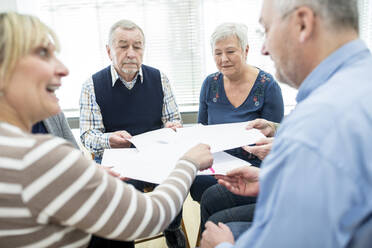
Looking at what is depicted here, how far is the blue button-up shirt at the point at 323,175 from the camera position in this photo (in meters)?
0.49

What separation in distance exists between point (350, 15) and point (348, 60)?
4.2 inches

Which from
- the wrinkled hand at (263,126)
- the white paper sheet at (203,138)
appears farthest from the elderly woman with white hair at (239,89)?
the white paper sheet at (203,138)

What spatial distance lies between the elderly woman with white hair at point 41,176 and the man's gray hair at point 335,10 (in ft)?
2.01

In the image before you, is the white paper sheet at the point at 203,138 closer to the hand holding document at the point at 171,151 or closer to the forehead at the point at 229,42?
the hand holding document at the point at 171,151

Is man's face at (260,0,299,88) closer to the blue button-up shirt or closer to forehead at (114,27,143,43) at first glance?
the blue button-up shirt

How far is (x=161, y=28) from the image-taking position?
272cm

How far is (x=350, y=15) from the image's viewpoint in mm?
667

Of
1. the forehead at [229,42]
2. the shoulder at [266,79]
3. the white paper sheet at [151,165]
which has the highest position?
the forehead at [229,42]

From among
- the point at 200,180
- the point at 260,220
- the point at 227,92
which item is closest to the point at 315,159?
the point at 260,220

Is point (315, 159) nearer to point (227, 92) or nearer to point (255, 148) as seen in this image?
point (255, 148)

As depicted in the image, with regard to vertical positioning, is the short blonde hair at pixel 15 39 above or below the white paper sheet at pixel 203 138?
above

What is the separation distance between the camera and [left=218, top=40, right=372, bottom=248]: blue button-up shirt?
49 centimetres

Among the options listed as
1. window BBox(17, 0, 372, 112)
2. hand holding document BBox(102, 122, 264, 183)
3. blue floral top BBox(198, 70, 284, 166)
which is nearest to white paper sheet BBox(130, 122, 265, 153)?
hand holding document BBox(102, 122, 264, 183)

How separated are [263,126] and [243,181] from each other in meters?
0.50
